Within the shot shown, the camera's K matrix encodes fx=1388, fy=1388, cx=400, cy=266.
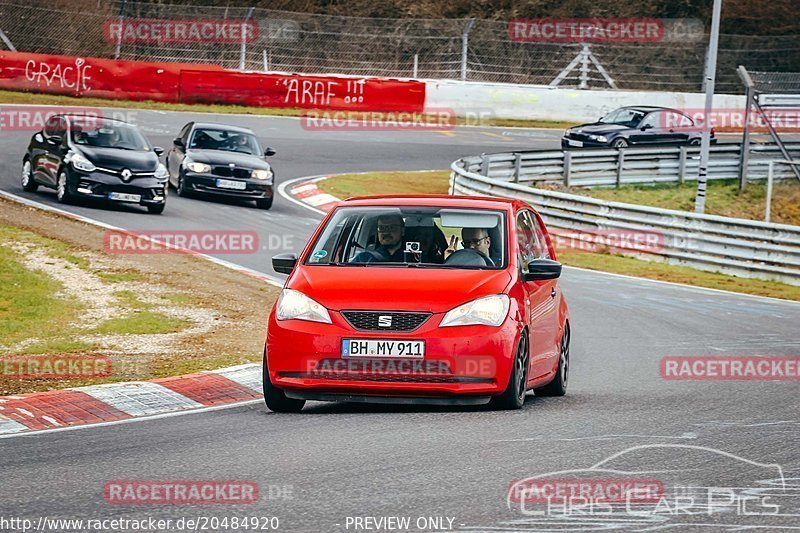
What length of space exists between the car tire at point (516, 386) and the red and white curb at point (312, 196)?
1821 centimetres

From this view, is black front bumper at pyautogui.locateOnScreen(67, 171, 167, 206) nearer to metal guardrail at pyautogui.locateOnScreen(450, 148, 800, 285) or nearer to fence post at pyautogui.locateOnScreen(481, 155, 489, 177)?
metal guardrail at pyautogui.locateOnScreen(450, 148, 800, 285)

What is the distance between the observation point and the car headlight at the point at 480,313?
930 cm

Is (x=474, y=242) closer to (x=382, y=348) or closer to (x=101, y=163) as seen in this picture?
(x=382, y=348)

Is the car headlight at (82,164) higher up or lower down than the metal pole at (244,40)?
lower down

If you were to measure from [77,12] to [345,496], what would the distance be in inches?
1681

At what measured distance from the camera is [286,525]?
19.7 ft

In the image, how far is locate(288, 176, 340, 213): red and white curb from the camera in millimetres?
28709

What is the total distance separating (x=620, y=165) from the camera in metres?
34.6

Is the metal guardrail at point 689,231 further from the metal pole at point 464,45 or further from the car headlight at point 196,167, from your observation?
the metal pole at point 464,45

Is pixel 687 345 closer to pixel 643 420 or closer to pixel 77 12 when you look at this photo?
pixel 643 420
